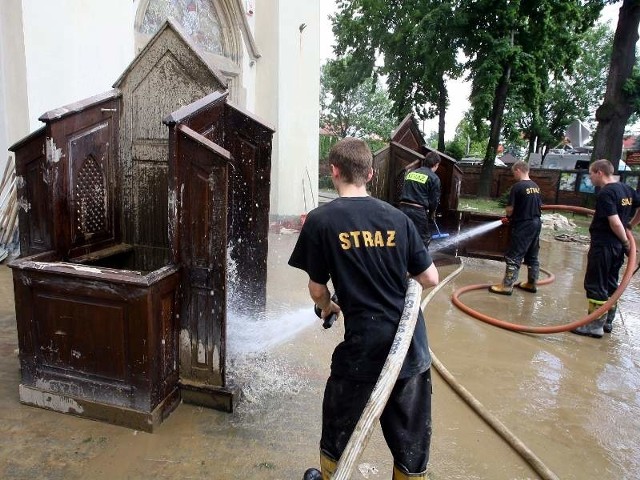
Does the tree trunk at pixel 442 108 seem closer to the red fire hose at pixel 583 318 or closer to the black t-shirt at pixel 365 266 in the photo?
the red fire hose at pixel 583 318

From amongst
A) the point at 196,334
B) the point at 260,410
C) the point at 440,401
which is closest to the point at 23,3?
the point at 196,334

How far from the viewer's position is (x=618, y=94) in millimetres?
15539

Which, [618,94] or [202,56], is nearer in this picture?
[202,56]

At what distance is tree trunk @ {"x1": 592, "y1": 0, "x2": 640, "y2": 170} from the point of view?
605 inches

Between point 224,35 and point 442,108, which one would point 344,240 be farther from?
point 442,108

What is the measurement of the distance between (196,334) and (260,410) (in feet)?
2.29

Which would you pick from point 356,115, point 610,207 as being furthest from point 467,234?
point 356,115

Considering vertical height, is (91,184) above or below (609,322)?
above

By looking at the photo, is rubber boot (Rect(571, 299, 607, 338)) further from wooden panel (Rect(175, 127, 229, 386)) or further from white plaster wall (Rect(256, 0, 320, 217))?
white plaster wall (Rect(256, 0, 320, 217))

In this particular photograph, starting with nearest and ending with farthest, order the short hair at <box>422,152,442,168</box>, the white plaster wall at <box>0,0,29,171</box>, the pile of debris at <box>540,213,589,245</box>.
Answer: the white plaster wall at <box>0,0,29,171</box>, the short hair at <box>422,152,442,168</box>, the pile of debris at <box>540,213,589,245</box>

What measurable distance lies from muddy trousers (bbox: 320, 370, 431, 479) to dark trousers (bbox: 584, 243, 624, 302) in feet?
13.3

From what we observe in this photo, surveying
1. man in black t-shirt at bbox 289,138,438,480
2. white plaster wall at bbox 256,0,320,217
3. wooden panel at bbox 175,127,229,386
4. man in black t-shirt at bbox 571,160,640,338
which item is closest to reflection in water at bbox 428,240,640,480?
man in black t-shirt at bbox 571,160,640,338

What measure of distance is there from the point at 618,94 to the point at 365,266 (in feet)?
57.5

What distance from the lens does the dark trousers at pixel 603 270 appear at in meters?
5.16
